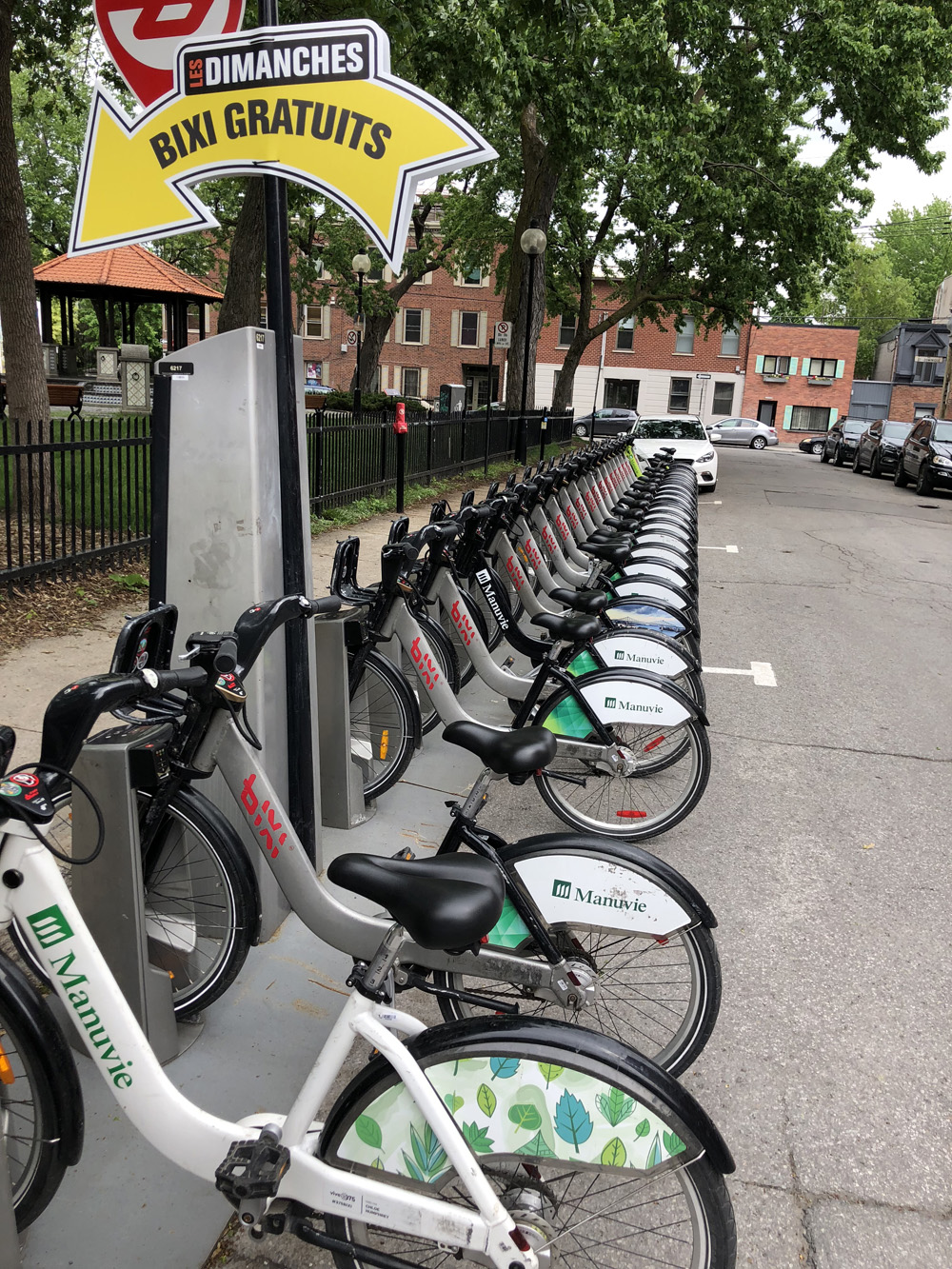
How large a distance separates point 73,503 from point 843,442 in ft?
104

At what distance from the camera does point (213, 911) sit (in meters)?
2.94

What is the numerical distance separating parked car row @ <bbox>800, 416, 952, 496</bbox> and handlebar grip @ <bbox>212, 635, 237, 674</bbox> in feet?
74.2

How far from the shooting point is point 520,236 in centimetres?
2025

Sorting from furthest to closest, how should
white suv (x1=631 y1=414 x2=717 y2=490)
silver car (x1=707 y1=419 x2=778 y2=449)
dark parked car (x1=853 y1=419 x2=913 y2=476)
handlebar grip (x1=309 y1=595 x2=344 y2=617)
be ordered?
1. silver car (x1=707 y1=419 x2=778 y2=449)
2. dark parked car (x1=853 y1=419 x2=913 y2=476)
3. white suv (x1=631 y1=414 x2=717 y2=490)
4. handlebar grip (x1=309 y1=595 x2=344 y2=617)

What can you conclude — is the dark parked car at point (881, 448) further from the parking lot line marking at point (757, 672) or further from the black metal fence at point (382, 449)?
the parking lot line marking at point (757, 672)

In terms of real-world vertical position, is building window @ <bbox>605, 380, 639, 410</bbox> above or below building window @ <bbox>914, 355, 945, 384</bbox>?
below

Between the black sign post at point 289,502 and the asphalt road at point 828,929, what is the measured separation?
1225 millimetres

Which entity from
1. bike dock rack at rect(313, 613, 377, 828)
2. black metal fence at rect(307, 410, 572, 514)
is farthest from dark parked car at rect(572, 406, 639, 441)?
bike dock rack at rect(313, 613, 377, 828)

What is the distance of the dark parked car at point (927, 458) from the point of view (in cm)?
2200

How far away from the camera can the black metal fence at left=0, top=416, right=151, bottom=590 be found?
6.66 meters

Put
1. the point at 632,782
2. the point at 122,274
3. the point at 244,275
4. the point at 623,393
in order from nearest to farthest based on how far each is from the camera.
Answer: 1. the point at 632,782
2. the point at 244,275
3. the point at 122,274
4. the point at 623,393

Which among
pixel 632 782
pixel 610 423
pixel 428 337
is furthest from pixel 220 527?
pixel 428 337

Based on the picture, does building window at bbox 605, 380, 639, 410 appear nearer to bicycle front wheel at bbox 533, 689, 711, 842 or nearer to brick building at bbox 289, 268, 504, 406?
brick building at bbox 289, 268, 504, 406

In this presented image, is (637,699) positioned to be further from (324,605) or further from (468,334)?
(468,334)
